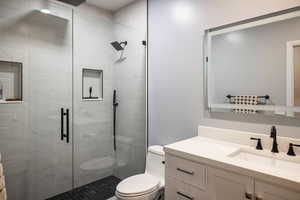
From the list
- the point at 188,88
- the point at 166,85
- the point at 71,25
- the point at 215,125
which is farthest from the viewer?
the point at 71,25

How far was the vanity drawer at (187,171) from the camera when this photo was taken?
1360mm

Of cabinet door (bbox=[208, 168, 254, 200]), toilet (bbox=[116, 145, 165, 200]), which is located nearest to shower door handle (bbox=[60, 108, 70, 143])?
toilet (bbox=[116, 145, 165, 200])

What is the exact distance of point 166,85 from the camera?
89.4 inches

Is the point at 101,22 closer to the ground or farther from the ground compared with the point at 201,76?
farther from the ground

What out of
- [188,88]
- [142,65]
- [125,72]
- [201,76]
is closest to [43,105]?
[125,72]

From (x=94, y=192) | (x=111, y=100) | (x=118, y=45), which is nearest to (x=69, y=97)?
(x=111, y=100)

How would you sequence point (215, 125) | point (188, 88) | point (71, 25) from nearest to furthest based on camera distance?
point (215, 125) < point (188, 88) < point (71, 25)

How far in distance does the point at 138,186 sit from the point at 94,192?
1.03 m

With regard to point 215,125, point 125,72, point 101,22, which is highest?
point 101,22

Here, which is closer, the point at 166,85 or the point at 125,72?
the point at 166,85

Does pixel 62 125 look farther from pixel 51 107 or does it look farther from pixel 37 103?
pixel 37 103

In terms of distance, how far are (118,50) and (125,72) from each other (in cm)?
35

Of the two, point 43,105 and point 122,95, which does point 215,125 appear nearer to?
point 122,95

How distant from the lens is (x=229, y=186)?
1.22 m
